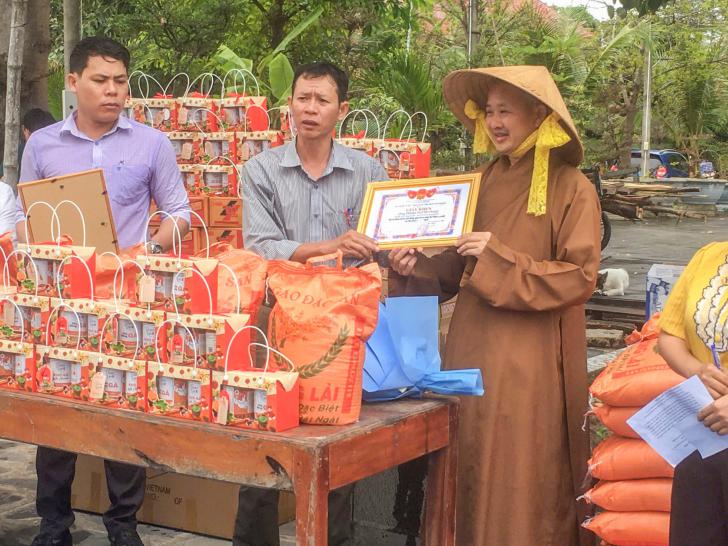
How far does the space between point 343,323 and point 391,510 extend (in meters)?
1.55

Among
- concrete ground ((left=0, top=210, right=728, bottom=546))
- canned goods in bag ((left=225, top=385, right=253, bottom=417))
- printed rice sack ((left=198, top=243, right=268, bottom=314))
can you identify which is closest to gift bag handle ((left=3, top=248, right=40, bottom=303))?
printed rice sack ((left=198, top=243, right=268, bottom=314))

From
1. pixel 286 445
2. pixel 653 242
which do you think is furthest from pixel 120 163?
pixel 653 242

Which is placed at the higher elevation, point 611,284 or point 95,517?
point 611,284

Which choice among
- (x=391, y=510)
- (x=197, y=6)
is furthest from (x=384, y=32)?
(x=391, y=510)

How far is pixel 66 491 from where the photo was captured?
414 cm

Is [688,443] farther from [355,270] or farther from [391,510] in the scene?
[391,510]

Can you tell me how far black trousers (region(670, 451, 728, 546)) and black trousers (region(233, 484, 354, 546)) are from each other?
4.53ft

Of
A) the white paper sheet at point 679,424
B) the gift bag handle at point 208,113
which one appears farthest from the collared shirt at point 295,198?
the gift bag handle at point 208,113

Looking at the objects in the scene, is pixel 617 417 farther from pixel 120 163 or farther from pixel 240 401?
pixel 120 163

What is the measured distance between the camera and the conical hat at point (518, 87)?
3492 millimetres

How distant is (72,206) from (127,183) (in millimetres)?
411

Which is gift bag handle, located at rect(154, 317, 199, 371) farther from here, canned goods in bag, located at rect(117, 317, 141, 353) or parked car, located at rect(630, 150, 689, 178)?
parked car, located at rect(630, 150, 689, 178)

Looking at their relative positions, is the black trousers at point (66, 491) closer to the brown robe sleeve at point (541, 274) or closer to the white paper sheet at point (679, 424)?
the brown robe sleeve at point (541, 274)

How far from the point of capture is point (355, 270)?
119 inches
